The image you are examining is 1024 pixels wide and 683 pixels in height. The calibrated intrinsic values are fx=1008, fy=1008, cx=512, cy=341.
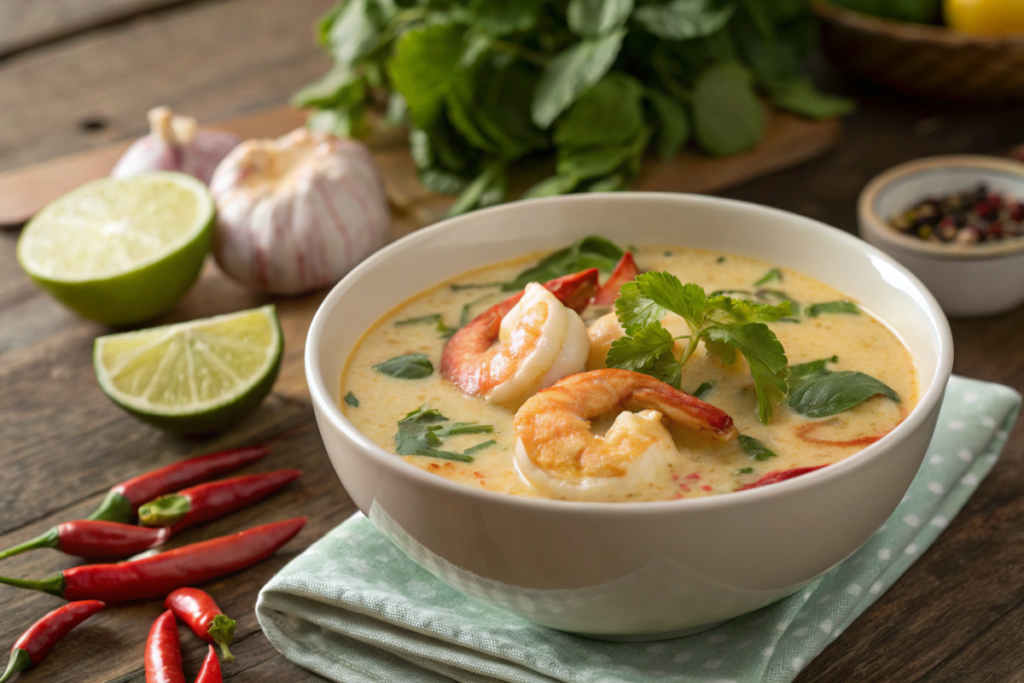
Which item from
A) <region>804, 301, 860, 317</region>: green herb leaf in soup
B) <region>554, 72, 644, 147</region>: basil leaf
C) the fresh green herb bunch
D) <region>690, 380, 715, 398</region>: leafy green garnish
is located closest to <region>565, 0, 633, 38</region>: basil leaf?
the fresh green herb bunch

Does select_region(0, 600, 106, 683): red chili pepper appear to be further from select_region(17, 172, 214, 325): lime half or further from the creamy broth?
select_region(17, 172, 214, 325): lime half

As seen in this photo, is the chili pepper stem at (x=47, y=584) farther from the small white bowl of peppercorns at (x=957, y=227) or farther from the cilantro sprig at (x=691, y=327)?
the small white bowl of peppercorns at (x=957, y=227)

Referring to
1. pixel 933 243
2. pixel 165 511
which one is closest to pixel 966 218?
pixel 933 243

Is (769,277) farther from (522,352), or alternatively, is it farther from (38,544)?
(38,544)

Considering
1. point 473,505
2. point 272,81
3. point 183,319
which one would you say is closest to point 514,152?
point 183,319

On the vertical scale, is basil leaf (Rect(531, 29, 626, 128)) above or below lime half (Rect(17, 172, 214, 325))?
above

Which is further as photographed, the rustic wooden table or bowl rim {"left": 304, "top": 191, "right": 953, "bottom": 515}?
the rustic wooden table
